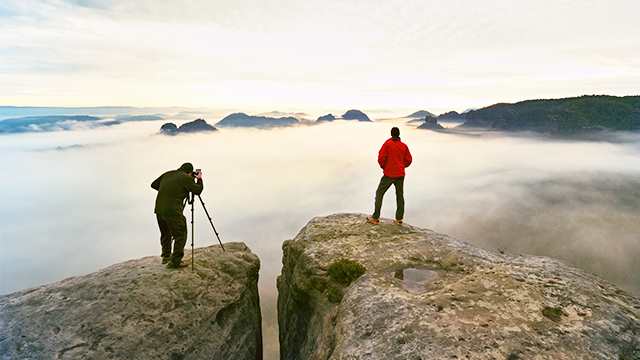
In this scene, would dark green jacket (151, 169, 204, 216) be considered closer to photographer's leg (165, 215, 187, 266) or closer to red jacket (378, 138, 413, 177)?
photographer's leg (165, 215, 187, 266)

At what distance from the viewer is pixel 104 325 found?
10.8 m

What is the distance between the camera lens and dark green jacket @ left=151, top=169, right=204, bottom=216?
1278 centimetres

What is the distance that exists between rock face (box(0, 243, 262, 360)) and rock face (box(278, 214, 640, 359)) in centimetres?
330

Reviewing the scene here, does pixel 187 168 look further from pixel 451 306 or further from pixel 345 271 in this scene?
pixel 451 306

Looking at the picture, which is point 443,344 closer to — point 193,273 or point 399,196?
point 399,196

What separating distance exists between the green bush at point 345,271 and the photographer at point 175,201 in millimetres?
6675

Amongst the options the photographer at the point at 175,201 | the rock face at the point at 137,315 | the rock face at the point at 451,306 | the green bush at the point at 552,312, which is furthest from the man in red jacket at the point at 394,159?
the rock face at the point at 137,315

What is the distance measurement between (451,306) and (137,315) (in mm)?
11035

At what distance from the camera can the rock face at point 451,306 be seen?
23.7 feet

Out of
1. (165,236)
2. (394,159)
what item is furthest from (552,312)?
(165,236)

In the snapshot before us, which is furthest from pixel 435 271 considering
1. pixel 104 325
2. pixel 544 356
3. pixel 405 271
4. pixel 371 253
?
pixel 104 325

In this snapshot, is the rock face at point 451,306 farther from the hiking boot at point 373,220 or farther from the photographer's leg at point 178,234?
the photographer's leg at point 178,234

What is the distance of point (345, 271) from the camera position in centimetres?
1221

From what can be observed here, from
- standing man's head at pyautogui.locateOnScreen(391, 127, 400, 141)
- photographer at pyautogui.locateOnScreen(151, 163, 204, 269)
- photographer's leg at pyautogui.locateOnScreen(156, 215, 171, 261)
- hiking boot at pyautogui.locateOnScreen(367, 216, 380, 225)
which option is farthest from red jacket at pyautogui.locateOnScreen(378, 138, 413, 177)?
photographer's leg at pyautogui.locateOnScreen(156, 215, 171, 261)
